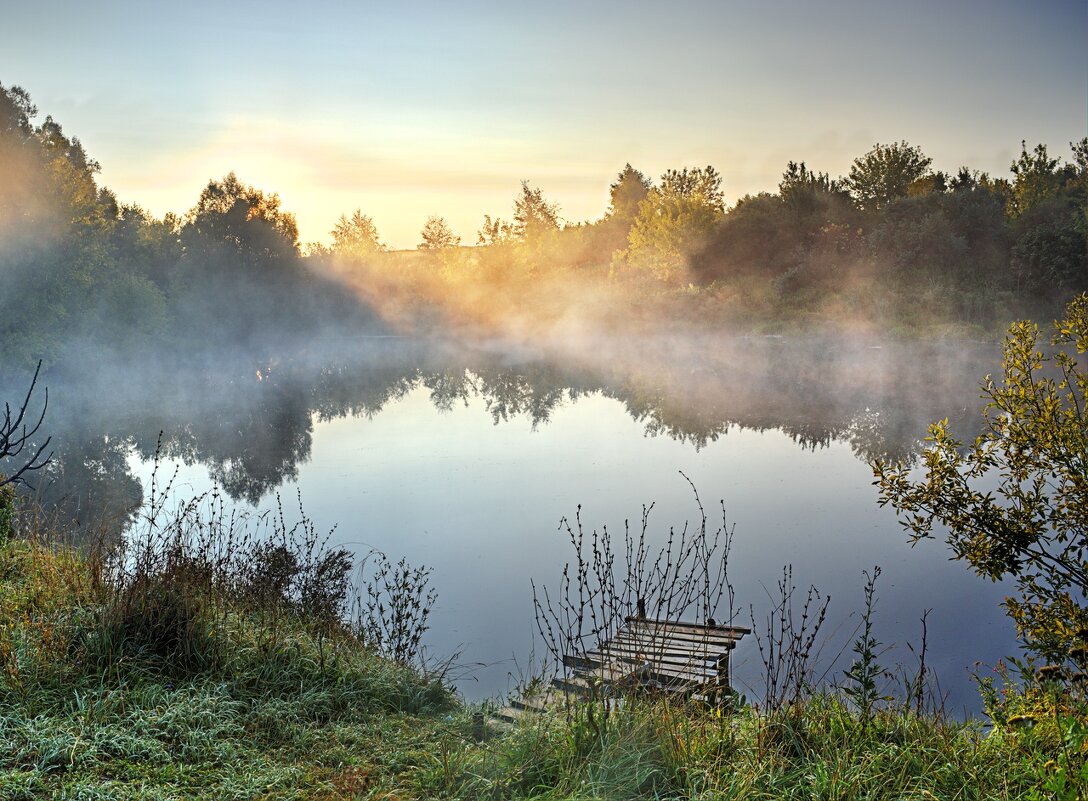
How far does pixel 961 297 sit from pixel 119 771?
34942mm

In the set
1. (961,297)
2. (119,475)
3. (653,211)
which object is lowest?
(119,475)

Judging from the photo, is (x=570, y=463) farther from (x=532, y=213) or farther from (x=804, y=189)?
(x=532, y=213)

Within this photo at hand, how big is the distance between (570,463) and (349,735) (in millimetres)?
12355

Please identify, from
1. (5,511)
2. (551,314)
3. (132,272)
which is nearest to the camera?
(5,511)

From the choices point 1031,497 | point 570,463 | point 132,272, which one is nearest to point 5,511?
point 1031,497

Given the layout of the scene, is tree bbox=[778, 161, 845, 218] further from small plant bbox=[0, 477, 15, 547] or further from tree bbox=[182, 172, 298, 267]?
small plant bbox=[0, 477, 15, 547]

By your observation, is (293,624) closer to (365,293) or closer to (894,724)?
(894,724)

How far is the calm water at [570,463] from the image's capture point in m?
9.59

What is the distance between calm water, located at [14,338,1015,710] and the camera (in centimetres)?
959

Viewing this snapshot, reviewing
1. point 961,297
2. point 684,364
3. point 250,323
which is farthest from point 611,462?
point 250,323

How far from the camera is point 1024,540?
487cm

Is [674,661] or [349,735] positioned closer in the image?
[349,735]

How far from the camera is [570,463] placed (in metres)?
17.5

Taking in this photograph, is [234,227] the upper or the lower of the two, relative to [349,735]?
upper
